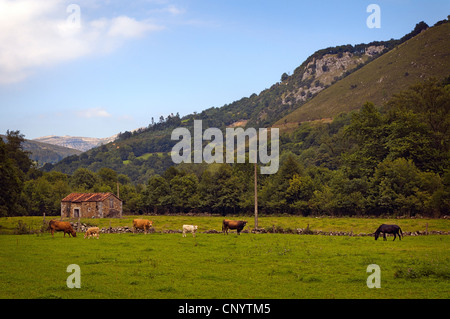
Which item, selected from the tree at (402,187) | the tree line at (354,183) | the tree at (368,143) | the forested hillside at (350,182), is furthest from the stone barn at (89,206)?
the tree at (402,187)

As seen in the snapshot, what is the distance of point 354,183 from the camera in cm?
6956

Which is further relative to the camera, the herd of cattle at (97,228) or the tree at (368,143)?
the tree at (368,143)

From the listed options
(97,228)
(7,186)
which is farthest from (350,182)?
(7,186)

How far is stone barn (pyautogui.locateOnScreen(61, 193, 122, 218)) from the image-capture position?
71.1 metres

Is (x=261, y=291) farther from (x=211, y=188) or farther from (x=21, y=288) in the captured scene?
(x=211, y=188)

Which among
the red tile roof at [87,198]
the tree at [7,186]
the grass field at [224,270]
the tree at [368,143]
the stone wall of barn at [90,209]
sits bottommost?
the stone wall of barn at [90,209]

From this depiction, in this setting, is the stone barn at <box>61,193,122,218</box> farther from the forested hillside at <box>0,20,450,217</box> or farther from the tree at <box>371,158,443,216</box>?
the tree at <box>371,158,443,216</box>

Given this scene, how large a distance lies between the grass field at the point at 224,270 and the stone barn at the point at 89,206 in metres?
41.1

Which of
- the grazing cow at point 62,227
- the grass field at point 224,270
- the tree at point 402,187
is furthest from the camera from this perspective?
the tree at point 402,187

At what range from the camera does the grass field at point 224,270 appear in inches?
605

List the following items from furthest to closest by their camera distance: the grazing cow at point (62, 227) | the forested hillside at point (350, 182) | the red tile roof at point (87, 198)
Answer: the red tile roof at point (87, 198), the forested hillside at point (350, 182), the grazing cow at point (62, 227)

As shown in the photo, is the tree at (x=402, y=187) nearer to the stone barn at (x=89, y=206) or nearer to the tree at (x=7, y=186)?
the stone barn at (x=89, y=206)

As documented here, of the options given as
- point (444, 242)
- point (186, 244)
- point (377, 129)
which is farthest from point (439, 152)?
point (186, 244)
